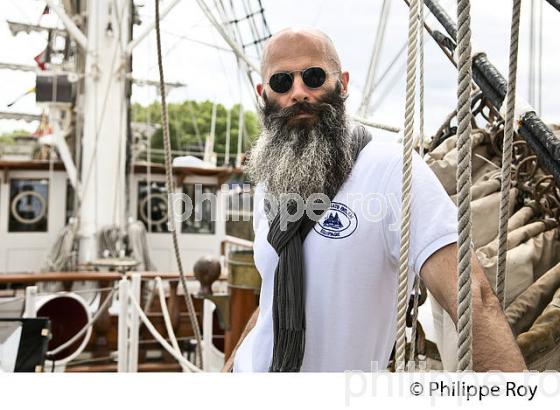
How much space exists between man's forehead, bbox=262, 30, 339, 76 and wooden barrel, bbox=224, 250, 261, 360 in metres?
2.12

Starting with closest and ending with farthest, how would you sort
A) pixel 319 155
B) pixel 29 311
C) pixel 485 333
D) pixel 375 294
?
1. pixel 485 333
2. pixel 375 294
3. pixel 319 155
4. pixel 29 311

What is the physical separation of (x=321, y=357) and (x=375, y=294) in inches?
6.9

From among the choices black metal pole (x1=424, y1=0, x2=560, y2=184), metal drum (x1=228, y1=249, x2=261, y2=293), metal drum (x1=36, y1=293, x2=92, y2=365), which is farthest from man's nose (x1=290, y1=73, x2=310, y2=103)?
metal drum (x1=36, y1=293, x2=92, y2=365)

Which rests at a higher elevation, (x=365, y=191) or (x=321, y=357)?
(x=365, y=191)

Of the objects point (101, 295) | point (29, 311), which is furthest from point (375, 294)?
point (101, 295)

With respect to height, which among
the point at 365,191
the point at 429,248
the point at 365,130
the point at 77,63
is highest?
the point at 77,63

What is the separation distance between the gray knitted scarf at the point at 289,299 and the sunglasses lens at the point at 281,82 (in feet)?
0.90

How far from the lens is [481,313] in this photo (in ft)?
2.91

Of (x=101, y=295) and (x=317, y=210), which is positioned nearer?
(x=317, y=210)

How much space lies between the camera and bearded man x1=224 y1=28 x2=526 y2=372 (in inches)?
37.2

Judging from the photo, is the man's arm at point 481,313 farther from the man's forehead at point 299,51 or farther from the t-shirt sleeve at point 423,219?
the man's forehead at point 299,51

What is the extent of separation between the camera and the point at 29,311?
3914mm
